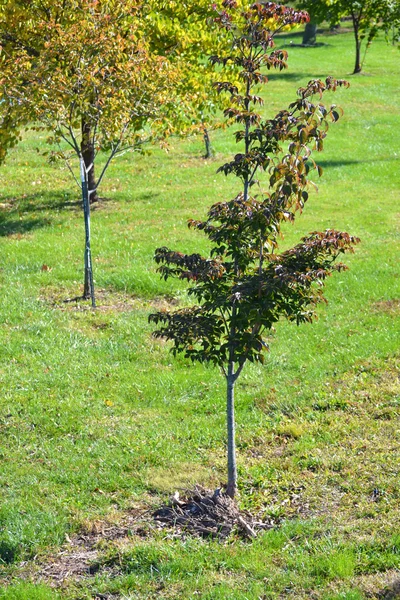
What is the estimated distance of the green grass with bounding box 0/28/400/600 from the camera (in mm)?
5973

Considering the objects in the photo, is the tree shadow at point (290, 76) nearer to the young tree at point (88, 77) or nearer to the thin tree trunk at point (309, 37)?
the thin tree trunk at point (309, 37)

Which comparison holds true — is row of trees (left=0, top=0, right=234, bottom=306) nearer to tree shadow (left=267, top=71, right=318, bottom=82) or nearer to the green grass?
the green grass

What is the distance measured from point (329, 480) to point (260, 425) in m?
1.33

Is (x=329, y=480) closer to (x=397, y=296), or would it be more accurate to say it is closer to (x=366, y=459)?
(x=366, y=459)

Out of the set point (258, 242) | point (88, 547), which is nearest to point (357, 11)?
point (258, 242)

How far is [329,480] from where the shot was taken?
7.15m

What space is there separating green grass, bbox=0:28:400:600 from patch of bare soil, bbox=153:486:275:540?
171 millimetres

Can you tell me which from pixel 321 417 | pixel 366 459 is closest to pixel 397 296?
pixel 321 417

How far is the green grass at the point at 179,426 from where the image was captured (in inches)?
235

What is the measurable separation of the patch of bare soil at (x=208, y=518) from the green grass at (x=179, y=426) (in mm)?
171

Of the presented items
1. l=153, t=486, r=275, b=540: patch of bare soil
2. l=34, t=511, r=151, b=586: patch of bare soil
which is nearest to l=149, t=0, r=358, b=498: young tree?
l=153, t=486, r=275, b=540: patch of bare soil

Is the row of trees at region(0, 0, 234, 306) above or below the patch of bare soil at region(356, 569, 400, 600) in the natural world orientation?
above

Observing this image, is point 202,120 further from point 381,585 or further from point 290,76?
point 290,76

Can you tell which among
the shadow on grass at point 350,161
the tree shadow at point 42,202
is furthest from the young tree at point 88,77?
the shadow on grass at point 350,161
